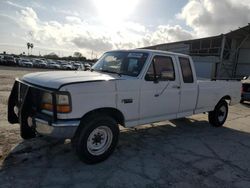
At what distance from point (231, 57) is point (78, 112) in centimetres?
2632

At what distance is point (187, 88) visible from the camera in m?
5.96

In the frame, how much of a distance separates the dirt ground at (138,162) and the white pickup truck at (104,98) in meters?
0.42

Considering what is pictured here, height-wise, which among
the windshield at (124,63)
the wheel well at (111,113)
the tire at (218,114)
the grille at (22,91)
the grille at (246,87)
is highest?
the windshield at (124,63)

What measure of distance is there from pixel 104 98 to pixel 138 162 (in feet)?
4.43

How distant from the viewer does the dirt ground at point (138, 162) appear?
379cm

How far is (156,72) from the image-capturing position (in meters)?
5.14

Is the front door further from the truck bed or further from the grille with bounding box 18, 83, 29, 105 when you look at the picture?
the grille with bounding box 18, 83, 29, 105

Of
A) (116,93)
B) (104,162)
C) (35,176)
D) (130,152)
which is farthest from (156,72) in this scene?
(35,176)

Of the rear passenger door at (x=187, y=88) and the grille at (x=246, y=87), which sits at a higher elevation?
the rear passenger door at (x=187, y=88)

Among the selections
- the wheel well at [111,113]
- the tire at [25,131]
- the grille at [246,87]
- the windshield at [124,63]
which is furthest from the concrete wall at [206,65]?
the tire at [25,131]

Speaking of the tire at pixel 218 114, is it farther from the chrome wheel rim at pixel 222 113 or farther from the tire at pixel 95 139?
the tire at pixel 95 139

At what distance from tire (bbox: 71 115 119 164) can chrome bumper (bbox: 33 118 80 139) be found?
0.16 meters

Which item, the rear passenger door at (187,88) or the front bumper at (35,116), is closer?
the front bumper at (35,116)

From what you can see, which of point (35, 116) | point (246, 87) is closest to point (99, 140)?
point (35, 116)
